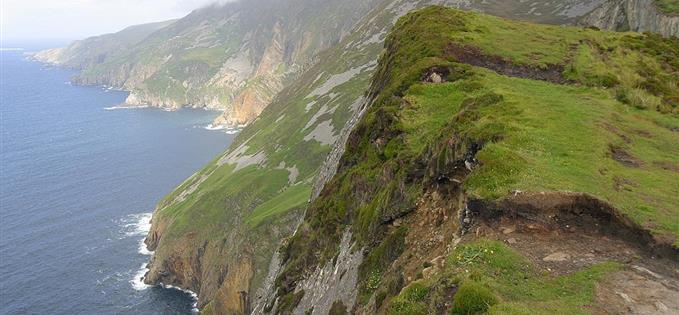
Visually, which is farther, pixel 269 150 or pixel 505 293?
pixel 269 150

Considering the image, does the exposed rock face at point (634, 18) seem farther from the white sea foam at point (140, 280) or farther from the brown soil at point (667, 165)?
the white sea foam at point (140, 280)

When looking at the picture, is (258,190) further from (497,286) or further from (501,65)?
(497,286)

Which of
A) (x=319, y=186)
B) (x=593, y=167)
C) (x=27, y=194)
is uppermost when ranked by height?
(x=593, y=167)

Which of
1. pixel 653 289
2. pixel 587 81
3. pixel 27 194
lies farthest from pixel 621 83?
pixel 27 194

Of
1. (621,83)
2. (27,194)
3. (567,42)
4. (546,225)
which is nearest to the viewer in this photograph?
(546,225)

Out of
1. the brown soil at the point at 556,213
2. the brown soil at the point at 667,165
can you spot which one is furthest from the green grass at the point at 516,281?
the brown soil at the point at 667,165

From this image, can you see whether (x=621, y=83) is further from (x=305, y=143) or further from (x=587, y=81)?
(x=305, y=143)
